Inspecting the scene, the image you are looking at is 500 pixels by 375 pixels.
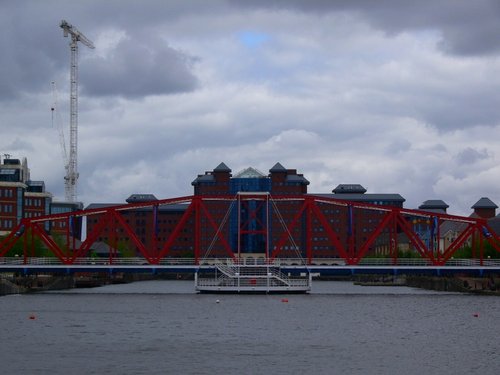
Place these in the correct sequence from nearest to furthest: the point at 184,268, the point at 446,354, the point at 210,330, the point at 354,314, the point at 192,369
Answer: the point at 192,369 < the point at 446,354 < the point at 210,330 < the point at 354,314 < the point at 184,268

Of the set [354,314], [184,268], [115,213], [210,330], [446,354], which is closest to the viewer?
[446,354]

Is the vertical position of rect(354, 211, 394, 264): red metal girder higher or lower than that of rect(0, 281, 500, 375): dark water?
higher

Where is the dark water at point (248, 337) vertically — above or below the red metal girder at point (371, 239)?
below

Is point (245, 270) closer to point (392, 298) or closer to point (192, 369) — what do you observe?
point (392, 298)

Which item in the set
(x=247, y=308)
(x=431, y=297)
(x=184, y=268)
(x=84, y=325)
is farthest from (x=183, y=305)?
(x=431, y=297)

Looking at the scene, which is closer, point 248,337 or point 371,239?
point 248,337

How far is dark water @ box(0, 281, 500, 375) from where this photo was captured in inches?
2616

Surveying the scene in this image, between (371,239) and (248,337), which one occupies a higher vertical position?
(371,239)

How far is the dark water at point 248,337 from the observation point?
66438mm

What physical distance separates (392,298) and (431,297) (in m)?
5.94

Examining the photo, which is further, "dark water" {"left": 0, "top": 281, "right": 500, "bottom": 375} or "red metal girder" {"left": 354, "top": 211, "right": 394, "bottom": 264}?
"red metal girder" {"left": 354, "top": 211, "right": 394, "bottom": 264}

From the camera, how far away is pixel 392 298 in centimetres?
14975

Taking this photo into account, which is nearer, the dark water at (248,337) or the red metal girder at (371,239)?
the dark water at (248,337)

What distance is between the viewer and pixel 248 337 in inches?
3322
